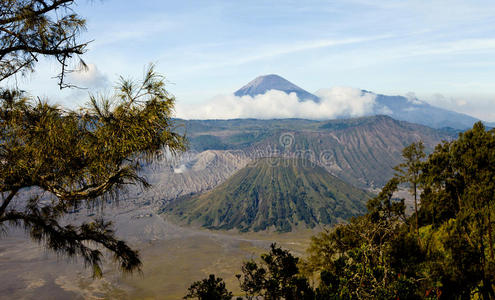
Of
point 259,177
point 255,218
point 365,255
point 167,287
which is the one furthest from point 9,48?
point 259,177

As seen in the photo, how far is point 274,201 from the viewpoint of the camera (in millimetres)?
160750

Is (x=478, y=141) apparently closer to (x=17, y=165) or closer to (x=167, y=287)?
(x=17, y=165)

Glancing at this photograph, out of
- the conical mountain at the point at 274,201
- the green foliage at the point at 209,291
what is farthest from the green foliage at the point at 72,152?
the conical mountain at the point at 274,201

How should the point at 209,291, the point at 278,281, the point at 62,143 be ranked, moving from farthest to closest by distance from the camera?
1. the point at 278,281
2. the point at 209,291
3. the point at 62,143

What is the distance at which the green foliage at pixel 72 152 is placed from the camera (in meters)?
3.79

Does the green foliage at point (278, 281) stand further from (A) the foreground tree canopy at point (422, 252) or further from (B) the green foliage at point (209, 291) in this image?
(B) the green foliage at point (209, 291)

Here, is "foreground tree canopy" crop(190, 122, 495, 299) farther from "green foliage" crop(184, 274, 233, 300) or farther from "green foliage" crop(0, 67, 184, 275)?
"green foliage" crop(0, 67, 184, 275)

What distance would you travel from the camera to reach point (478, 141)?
20.0 meters

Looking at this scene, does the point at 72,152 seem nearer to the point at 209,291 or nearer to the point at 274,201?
the point at 209,291

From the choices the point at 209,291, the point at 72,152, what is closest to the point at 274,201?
the point at 209,291

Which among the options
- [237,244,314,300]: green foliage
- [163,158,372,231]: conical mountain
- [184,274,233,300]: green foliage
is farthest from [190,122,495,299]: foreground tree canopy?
[163,158,372,231]: conical mountain

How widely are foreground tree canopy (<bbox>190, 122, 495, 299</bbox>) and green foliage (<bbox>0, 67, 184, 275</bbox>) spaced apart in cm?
315

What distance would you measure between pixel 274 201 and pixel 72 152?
524ft

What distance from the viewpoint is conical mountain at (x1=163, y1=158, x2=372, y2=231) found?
142625 millimetres
